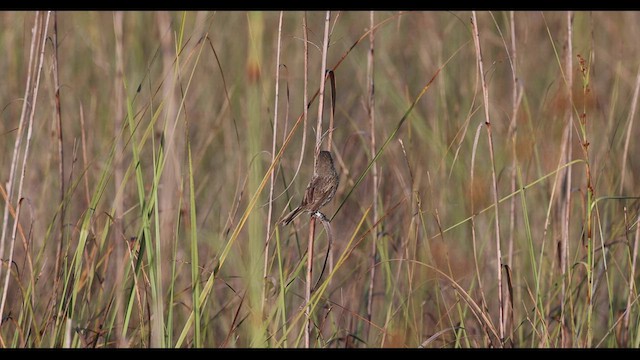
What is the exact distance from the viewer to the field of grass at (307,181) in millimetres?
2041

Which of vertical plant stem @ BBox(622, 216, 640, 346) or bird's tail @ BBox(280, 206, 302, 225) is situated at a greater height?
bird's tail @ BBox(280, 206, 302, 225)

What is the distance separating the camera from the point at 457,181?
132 inches

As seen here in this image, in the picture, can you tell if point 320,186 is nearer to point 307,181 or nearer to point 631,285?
point 631,285

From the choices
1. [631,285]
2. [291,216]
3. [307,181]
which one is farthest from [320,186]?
[307,181]

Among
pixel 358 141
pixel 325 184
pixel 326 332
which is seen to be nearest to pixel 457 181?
pixel 358 141

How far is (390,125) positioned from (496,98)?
56 centimetres

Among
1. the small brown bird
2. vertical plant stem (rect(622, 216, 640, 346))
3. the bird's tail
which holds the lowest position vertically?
vertical plant stem (rect(622, 216, 640, 346))

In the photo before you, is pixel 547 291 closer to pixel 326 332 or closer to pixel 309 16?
pixel 326 332

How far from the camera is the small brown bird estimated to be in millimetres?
1993

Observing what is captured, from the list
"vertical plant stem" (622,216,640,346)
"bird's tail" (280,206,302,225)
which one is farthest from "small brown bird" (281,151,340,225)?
"vertical plant stem" (622,216,640,346)

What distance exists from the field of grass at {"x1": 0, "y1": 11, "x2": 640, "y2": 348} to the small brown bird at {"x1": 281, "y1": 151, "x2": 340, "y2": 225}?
0.06 meters

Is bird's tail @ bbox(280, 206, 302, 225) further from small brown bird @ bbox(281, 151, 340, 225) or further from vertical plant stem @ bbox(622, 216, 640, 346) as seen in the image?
vertical plant stem @ bbox(622, 216, 640, 346)

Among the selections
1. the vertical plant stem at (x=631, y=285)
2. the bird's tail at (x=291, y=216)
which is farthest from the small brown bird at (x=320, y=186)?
the vertical plant stem at (x=631, y=285)
